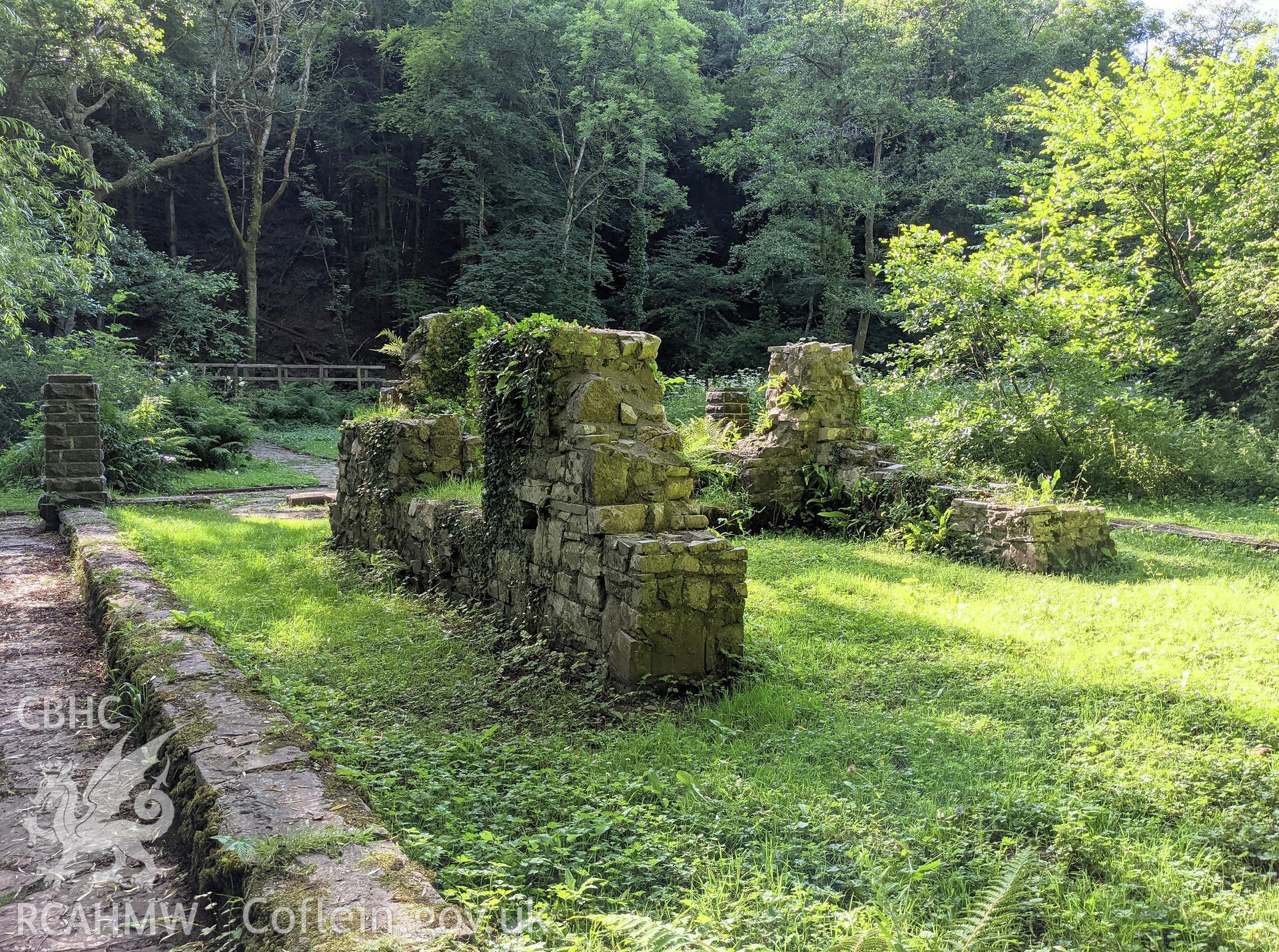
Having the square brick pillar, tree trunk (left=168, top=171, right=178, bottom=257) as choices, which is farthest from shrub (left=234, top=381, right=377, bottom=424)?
the square brick pillar

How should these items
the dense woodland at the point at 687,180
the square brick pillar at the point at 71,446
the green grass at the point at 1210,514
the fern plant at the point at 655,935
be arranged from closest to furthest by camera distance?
the fern plant at the point at 655,935
the green grass at the point at 1210,514
the square brick pillar at the point at 71,446
the dense woodland at the point at 687,180

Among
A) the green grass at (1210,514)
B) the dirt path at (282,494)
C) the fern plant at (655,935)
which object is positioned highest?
the green grass at (1210,514)

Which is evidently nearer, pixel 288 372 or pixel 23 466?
pixel 23 466

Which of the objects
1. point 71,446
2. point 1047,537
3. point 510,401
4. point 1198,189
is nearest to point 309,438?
point 71,446

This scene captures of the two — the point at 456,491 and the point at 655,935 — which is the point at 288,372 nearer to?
the point at 456,491

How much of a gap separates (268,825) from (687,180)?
32.1 meters

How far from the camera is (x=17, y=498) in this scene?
11531 millimetres

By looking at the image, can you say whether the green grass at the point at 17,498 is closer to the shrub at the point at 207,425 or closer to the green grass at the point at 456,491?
the shrub at the point at 207,425

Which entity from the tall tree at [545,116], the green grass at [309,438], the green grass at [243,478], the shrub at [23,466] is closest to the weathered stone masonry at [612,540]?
the green grass at [243,478]

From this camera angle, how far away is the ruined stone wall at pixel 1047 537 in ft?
23.9

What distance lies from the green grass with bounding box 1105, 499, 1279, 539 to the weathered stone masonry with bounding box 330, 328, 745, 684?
741 cm

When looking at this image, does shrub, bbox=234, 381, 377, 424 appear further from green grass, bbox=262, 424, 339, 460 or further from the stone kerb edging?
the stone kerb edging

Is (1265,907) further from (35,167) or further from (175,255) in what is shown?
(175,255)

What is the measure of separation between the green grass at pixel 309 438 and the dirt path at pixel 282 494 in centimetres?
A: 36
